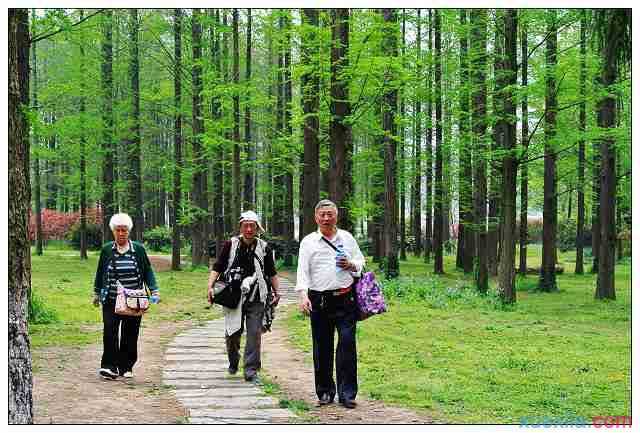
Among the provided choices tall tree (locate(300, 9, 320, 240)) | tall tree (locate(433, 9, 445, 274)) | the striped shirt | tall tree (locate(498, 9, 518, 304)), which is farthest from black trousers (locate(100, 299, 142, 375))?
tall tree (locate(433, 9, 445, 274))

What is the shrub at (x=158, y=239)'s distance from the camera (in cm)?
3506

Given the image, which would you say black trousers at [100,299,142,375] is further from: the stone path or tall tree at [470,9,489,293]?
tall tree at [470,9,489,293]

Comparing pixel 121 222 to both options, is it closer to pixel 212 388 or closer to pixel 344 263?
pixel 212 388

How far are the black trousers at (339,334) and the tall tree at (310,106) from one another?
28.7 ft

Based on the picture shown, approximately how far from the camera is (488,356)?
10.0m

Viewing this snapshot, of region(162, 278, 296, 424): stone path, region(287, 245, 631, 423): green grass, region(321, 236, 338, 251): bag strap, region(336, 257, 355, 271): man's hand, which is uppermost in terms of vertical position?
region(321, 236, 338, 251): bag strap

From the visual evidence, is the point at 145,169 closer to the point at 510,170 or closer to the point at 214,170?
the point at 214,170

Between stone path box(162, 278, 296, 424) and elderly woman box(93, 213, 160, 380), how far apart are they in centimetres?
50

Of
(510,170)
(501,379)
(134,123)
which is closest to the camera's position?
(501,379)

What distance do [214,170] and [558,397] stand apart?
2486 centimetres

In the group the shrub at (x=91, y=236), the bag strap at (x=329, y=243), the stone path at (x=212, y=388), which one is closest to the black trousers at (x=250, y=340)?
the stone path at (x=212, y=388)

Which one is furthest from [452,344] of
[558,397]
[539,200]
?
[539,200]

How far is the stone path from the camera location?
6.26 metres

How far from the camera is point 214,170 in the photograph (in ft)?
103
